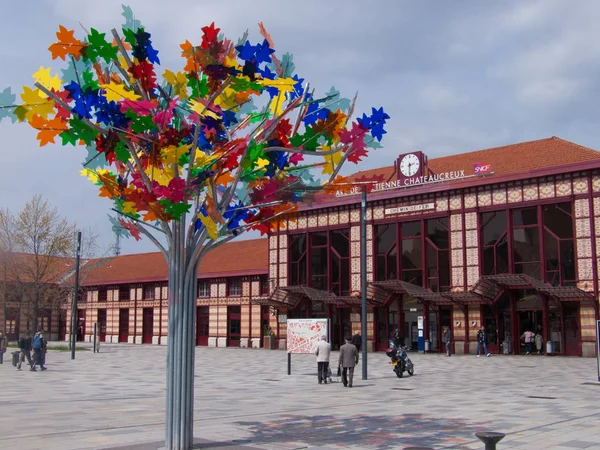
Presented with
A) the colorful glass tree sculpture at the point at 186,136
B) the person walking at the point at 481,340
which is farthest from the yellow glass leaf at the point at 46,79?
the person walking at the point at 481,340

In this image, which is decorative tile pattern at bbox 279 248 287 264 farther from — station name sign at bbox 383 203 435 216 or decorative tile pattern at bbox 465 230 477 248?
decorative tile pattern at bbox 465 230 477 248

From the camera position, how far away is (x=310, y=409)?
15.3 metres

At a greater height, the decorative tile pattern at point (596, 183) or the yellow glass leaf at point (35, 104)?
the decorative tile pattern at point (596, 183)

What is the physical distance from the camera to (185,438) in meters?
10.0

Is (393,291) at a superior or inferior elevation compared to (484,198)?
inferior

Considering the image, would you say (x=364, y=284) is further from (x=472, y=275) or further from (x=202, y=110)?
(x=472, y=275)

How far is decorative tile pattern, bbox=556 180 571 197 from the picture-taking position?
36031mm

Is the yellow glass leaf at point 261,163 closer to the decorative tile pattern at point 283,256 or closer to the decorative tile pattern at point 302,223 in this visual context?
the decorative tile pattern at point 302,223

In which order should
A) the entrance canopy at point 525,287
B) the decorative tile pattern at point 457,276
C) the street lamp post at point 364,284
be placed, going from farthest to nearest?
the decorative tile pattern at point 457,276, the entrance canopy at point 525,287, the street lamp post at point 364,284

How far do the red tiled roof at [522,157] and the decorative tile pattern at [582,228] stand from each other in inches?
122

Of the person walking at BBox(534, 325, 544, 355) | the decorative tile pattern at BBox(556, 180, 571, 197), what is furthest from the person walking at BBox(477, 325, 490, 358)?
the decorative tile pattern at BBox(556, 180, 571, 197)

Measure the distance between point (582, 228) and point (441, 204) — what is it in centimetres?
828

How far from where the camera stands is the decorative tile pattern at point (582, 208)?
1391 inches

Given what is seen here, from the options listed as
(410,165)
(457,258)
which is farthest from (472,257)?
(410,165)
